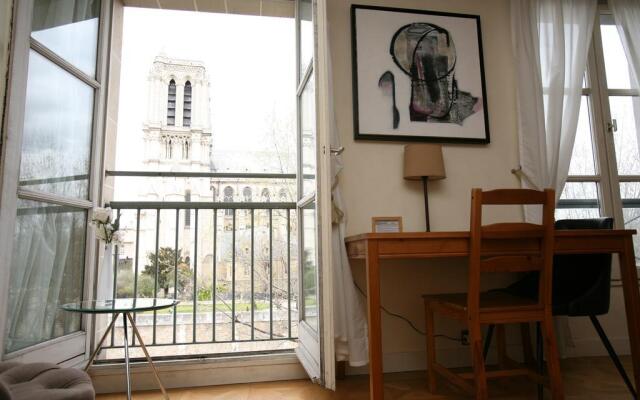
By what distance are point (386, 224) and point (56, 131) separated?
1.78m

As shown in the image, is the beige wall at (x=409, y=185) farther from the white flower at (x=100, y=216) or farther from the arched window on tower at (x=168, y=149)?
the arched window on tower at (x=168, y=149)

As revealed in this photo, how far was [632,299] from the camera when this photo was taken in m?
1.73

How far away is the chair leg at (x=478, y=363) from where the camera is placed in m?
1.49

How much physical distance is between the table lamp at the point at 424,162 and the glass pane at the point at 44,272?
1.83m

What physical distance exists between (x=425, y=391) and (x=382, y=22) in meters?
2.23

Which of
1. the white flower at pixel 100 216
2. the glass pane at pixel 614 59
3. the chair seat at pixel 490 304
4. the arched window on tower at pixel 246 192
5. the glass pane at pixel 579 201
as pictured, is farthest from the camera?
the arched window on tower at pixel 246 192

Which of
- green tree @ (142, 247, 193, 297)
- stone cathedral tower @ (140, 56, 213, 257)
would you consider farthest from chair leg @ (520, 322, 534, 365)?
stone cathedral tower @ (140, 56, 213, 257)

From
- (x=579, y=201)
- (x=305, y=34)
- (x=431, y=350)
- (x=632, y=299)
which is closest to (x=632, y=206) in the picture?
(x=579, y=201)

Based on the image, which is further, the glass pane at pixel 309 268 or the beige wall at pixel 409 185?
the beige wall at pixel 409 185

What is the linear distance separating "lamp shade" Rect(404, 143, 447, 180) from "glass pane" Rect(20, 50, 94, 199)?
5.91 ft

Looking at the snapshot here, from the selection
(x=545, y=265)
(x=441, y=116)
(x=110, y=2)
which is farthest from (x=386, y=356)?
(x=110, y=2)

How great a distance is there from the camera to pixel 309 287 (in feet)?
6.52

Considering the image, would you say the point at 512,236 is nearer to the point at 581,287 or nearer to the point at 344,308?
the point at 581,287

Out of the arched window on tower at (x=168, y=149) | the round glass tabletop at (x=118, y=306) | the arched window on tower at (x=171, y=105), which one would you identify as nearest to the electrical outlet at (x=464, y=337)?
the round glass tabletop at (x=118, y=306)
